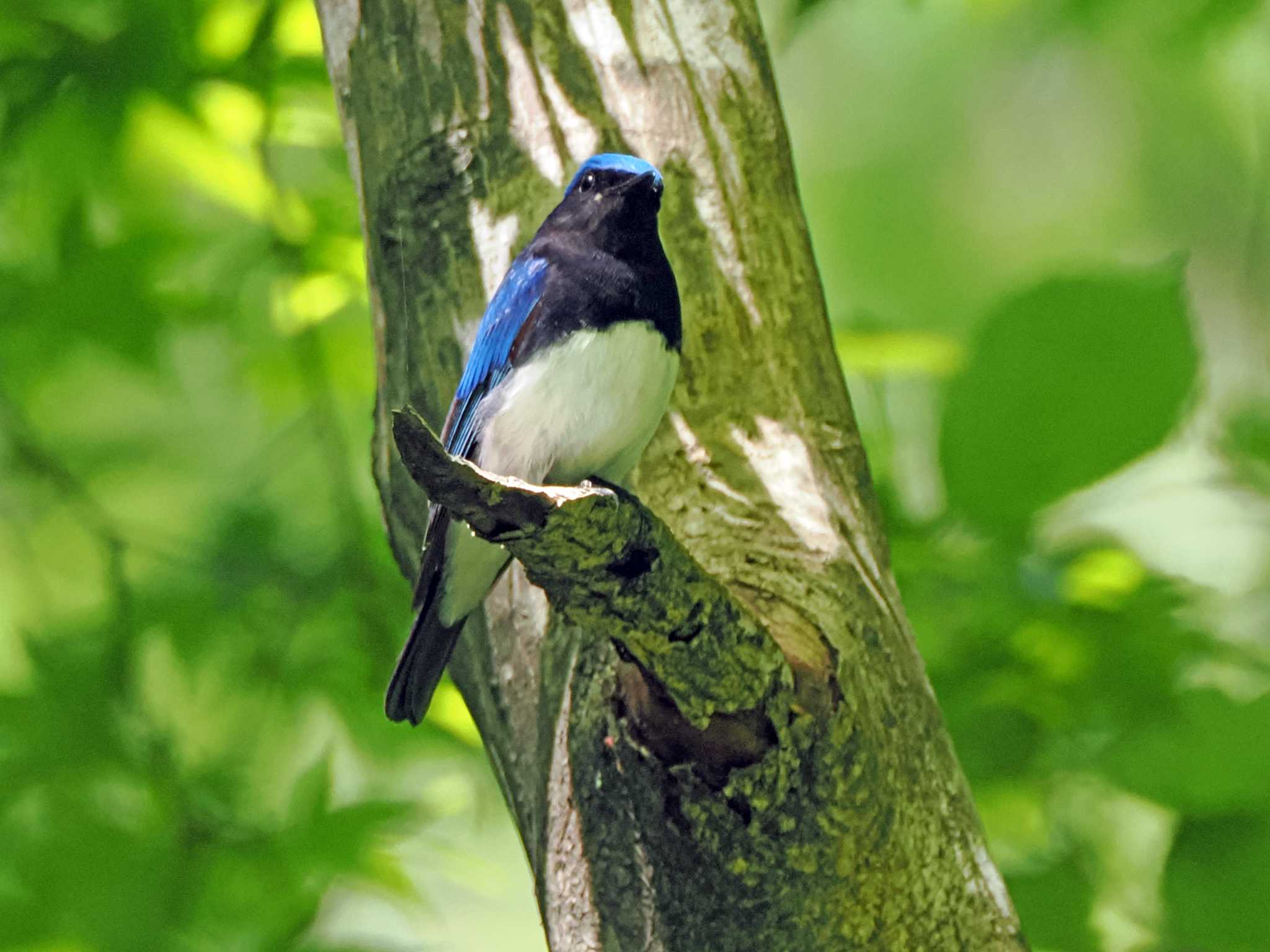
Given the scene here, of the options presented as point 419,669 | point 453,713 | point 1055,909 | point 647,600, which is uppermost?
point 647,600

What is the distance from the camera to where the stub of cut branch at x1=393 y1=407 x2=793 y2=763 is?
1.44m

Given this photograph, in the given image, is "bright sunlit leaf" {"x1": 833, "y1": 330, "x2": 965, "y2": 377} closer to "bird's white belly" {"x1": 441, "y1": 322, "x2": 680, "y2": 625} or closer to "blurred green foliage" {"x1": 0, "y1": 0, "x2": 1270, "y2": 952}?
"blurred green foliage" {"x1": 0, "y1": 0, "x2": 1270, "y2": 952}

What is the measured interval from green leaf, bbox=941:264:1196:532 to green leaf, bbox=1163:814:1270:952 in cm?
64

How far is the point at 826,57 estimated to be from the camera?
687cm

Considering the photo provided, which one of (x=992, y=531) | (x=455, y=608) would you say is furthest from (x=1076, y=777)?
(x=455, y=608)

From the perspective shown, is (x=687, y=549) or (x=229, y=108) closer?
(x=687, y=549)

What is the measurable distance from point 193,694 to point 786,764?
2.32 m

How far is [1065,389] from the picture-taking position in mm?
2268

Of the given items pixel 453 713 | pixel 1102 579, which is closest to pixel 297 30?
pixel 453 713

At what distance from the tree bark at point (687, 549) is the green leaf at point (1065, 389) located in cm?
27

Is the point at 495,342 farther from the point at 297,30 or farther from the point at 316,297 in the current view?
the point at 297,30

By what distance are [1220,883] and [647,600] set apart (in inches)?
51.4

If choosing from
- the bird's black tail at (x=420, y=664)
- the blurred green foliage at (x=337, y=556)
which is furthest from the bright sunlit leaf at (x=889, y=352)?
the bird's black tail at (x=420, y=664)

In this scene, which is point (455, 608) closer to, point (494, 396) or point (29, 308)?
point (494, 396)
